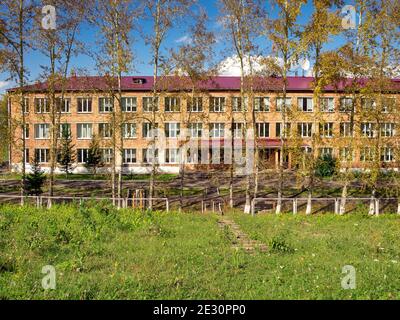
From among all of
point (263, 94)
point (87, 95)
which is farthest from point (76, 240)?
point (263, 94)

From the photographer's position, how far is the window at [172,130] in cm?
4862

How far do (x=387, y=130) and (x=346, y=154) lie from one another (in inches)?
125

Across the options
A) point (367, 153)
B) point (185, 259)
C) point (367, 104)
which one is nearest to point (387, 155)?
point (367, 153)

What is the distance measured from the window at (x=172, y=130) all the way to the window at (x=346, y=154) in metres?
29.3

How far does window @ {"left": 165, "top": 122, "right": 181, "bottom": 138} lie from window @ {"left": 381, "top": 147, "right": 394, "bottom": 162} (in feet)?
97.6

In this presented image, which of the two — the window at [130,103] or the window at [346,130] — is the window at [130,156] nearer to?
the window at [130,103]

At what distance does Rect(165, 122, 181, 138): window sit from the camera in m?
48.6

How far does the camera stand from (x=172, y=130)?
161 ft

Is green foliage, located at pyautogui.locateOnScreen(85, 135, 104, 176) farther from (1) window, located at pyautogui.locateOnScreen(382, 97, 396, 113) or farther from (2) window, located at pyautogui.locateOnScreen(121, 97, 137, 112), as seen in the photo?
(1) window, located at pyautogui.locateOnScreen(382, 97, 396, 113)

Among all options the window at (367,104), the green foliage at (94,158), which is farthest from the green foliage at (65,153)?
the window at (367,104)

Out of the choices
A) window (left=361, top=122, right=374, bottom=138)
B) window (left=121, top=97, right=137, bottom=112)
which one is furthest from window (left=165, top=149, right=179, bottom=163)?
window (left=361, top=122, right=374, bottom=138)

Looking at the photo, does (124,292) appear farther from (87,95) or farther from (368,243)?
(87,95)

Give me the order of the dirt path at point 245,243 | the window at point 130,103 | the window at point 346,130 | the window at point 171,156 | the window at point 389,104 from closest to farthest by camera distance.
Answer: the dirt path at point 245,243, the window at point 389,104, the window at point 346,130, the window at point 171,156, the window at point 130,103
